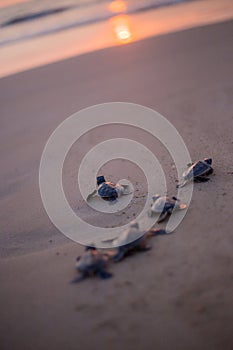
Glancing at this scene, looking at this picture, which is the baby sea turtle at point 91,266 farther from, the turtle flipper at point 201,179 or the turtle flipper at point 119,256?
the turtle flipper at point 201,179

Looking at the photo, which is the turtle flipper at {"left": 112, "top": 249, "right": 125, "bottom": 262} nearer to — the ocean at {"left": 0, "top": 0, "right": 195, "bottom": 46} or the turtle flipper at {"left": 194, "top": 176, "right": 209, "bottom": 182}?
the turtle flipper at {"left": 194, "top": 176, "right": 209, "bottom": 182}

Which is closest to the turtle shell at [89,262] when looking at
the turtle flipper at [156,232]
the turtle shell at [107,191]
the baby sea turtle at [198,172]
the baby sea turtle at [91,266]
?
the baby sea turtle at [91,266]

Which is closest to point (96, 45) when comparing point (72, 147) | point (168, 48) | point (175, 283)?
point (168, 48)

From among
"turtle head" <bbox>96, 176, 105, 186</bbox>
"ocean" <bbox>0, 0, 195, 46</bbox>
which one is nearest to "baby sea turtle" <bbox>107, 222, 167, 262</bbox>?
"turtle head" <bbox>96, 176, 105, 186</bbox>

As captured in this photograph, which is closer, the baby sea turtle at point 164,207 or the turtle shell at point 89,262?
the turtle shell at point 89,262

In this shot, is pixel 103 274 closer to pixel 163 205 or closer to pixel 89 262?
pixel 89 262

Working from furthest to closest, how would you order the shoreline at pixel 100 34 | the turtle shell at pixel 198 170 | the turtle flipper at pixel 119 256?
1. the shoreline at pixel 100 34
2. the turtle shell at pixel 198 170
3. the turtle flipper at pixel 119 256
